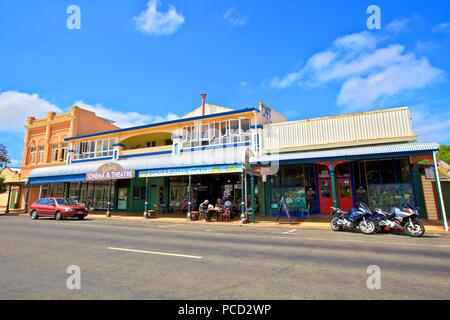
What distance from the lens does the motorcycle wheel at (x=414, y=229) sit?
10688mm

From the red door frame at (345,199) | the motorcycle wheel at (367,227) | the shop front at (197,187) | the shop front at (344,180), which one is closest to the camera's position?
the motorcycle wheel at (367,227)

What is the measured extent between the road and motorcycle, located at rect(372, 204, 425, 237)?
4.38 ft

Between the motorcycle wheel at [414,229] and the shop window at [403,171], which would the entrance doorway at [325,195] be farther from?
the motorcycle wheel at [414,229]

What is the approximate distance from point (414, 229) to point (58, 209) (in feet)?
67.3

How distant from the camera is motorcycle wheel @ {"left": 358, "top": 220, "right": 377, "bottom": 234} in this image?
37.8 ft

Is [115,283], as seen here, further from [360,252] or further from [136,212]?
[136,212]

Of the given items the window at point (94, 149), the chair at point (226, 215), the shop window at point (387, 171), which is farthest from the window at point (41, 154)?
the shop window at point (387, 171)

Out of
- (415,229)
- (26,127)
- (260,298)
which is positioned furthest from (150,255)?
(26,127)

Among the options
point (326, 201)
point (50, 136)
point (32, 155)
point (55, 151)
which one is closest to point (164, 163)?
point (326, 201)

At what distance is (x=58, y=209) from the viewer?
18375mm

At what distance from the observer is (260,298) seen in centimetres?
418

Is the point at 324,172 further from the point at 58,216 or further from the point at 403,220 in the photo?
the point at 58,216
